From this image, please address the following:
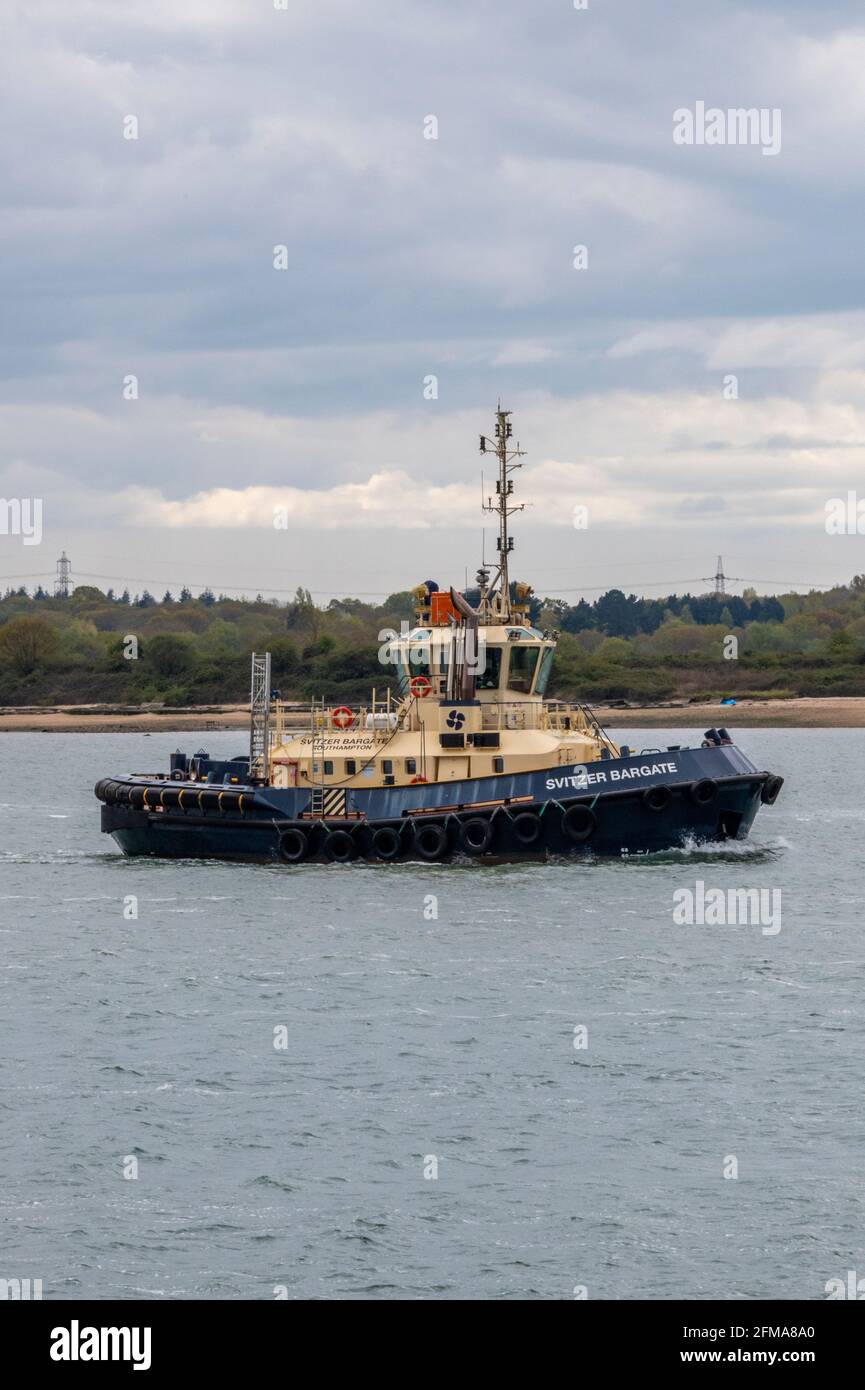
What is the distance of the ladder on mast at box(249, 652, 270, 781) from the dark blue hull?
0.65 m

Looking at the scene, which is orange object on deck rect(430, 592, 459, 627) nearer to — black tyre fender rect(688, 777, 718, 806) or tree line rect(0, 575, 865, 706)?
black tyre fender rect(688, 777, 718, 806)

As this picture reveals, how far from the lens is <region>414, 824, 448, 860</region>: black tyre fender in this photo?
115ft

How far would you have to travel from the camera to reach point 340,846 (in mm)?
35844

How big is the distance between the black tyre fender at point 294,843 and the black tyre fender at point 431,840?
2.36m

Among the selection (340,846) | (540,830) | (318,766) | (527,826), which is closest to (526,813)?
(527,826)

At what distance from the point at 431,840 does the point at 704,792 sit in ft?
17.4

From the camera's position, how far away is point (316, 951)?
89.8ft

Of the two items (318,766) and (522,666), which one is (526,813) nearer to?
(522,666)

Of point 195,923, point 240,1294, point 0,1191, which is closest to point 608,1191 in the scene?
point 240,1294

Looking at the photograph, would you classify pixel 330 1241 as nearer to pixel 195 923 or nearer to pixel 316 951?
pixel 316 951

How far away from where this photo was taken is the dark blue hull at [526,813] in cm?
3462

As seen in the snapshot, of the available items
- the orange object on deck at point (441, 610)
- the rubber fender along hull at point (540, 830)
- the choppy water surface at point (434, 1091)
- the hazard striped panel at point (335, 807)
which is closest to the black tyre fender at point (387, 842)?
the rubber fender along hull at point (540, 830)

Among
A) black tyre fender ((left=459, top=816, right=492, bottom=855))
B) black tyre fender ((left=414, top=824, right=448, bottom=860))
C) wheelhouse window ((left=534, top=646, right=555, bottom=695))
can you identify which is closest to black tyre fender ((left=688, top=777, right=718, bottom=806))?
black tyre fender ((left=459, top=816, right=492, bottom=855))
